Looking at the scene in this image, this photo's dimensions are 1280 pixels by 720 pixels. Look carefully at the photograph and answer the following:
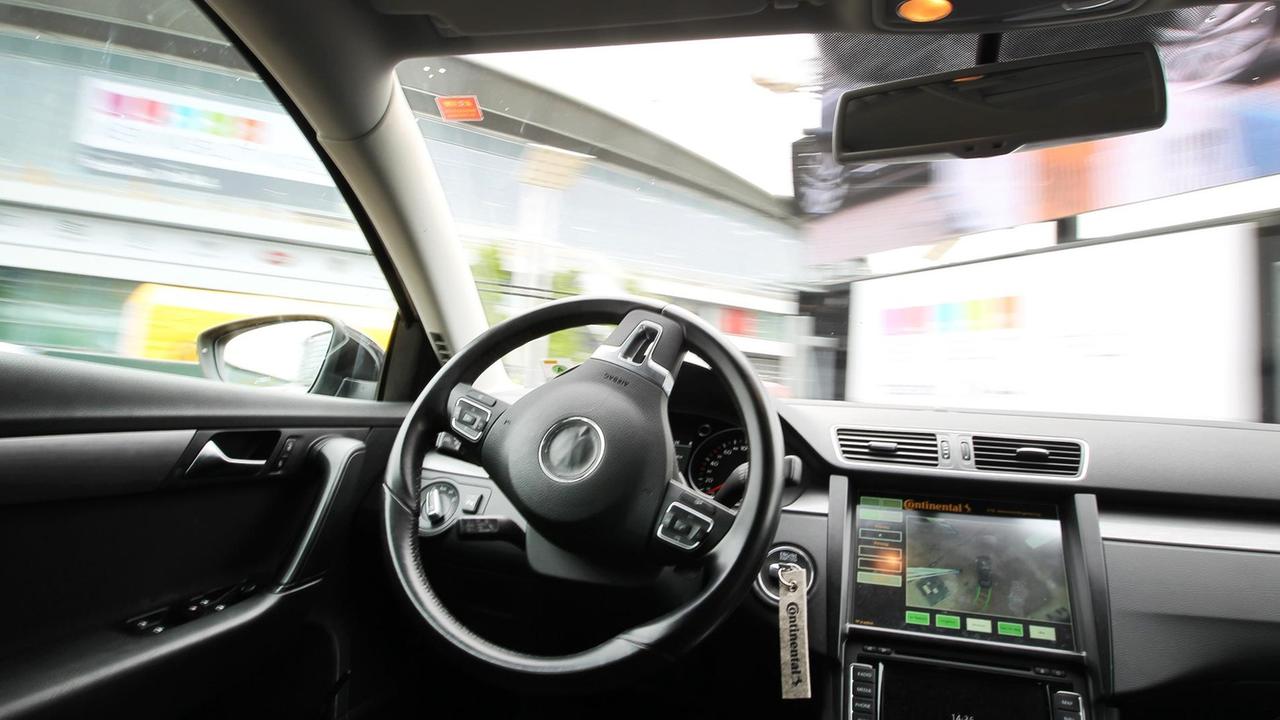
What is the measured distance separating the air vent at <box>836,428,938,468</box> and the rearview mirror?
2.44ft

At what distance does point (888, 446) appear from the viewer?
7.14 ft

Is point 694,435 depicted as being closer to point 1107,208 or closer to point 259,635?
point 259,635

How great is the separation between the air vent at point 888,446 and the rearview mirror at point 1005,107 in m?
0.74

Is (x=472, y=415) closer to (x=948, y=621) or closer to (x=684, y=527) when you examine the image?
(x=684, y=527)

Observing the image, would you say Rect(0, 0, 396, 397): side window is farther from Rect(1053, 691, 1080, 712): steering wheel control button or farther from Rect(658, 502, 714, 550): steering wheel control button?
Rect(1053, 691, 1080, 712): steering wheel control button

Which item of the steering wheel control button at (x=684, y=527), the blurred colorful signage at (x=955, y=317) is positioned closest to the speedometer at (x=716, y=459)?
the steering wheel control button at (x=684, y=527)

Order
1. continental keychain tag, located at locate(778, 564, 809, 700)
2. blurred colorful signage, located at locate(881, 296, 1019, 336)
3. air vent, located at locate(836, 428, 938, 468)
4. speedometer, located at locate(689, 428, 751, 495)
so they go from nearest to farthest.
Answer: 1. continental keychain tag, located at locate(778, 564, 809, 700)
2. air vent, located at locate(836, 428, 938, 468)
3. speedometer, located at locate(689, 428, 751, 495)
4. blurred colorful signage, located at locate(881, 296, 1019, 336)

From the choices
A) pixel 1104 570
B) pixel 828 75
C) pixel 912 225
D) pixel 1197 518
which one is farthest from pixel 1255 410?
pixel 828 75

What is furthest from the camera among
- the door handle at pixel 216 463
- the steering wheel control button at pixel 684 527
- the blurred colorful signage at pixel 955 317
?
the blurred colorful signage at pixel 955 317

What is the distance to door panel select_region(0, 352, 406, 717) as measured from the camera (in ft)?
4.78

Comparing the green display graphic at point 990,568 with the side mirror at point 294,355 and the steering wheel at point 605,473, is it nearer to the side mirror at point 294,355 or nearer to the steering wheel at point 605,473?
the steering wheel at point 605,473

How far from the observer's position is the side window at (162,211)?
1.71 meters

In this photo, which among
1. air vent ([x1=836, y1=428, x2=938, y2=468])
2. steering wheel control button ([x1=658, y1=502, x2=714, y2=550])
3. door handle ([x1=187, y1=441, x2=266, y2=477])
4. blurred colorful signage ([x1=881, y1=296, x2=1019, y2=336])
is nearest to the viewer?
steering wheel control button ([x1=658, y1=502, x2=714, y2=550])

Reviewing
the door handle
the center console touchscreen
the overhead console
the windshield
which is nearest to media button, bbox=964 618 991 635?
the center console touchscreen
